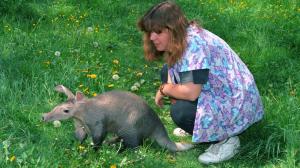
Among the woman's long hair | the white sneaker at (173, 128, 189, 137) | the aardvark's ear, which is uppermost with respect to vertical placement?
the woman's long hair

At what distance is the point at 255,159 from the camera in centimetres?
482

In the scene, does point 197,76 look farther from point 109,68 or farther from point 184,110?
point 109,68

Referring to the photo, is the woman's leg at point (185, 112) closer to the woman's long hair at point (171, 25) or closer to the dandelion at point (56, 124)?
the woman's long hair at point (171, 25)

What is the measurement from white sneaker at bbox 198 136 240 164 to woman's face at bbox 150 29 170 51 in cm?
86

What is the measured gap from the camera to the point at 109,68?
20.9 feet

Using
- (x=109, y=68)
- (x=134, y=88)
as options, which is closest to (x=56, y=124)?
(x=134, y=88)

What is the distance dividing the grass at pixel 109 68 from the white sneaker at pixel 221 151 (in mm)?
72

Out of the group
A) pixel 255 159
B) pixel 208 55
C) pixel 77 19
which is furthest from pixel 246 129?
pixel 77 19

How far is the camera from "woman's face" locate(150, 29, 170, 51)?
4.56m

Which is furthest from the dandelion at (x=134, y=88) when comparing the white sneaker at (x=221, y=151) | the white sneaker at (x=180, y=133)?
the white sneaker at (x=221, y=151)

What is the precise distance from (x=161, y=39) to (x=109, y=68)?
1833mm

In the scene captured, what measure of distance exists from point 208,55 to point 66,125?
1.37 metres

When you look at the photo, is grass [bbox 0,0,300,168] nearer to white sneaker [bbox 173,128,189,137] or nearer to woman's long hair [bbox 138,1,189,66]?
white sneaker [bbox 173,128,189,137]

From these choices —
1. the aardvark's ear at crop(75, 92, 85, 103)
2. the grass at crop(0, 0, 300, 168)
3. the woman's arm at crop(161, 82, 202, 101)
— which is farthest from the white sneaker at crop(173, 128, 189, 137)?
the aardvark's ear at crop(75, 92, 85, 103)
